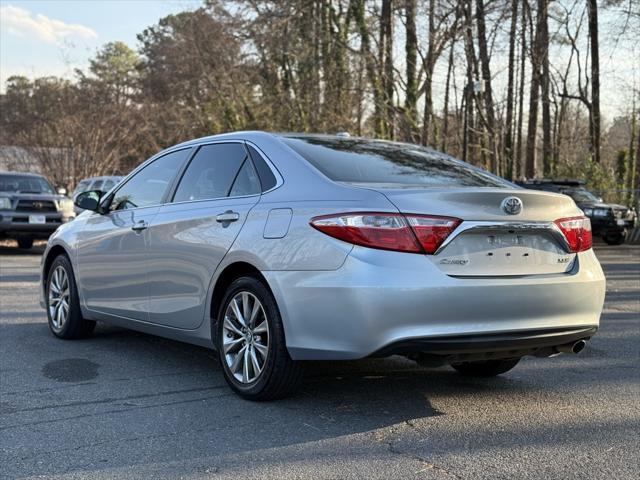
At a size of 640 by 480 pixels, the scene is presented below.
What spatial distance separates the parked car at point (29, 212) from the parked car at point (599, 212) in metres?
11.0

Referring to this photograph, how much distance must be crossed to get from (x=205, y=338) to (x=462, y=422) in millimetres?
1755

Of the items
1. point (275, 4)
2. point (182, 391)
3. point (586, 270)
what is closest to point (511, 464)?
point (586, 270)

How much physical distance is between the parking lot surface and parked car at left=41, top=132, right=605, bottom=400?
1.06 ft

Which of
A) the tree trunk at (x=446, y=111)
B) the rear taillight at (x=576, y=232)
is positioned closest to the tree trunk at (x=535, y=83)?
the tree trunk at (x=446, y=111)

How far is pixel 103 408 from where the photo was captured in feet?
14.4

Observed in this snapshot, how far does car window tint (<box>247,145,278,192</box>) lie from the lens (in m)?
4.58

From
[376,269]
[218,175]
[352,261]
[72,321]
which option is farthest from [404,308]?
[72,321]

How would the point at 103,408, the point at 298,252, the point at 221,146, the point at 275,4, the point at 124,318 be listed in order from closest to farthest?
the point at 298,252 < the point at 103,408 < the point at 221,146 < the point at 124,318 < the point at 275,4

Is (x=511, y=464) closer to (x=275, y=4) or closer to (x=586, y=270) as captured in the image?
(x=586, y=270)

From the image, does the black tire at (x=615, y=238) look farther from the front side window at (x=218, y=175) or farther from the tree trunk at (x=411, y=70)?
the front side window at (x=218, y=175)

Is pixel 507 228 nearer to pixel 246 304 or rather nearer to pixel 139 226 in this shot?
pixel 246 304

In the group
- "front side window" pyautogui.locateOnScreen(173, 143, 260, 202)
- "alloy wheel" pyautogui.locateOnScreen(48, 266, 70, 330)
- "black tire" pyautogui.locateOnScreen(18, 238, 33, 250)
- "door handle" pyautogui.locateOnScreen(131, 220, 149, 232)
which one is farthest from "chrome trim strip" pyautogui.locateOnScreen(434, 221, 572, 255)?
"black tire" pyautogui.locateOnScreen(18, 238, 33, 250)

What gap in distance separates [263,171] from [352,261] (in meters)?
1.14

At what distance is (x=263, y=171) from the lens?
4699 millimetres
